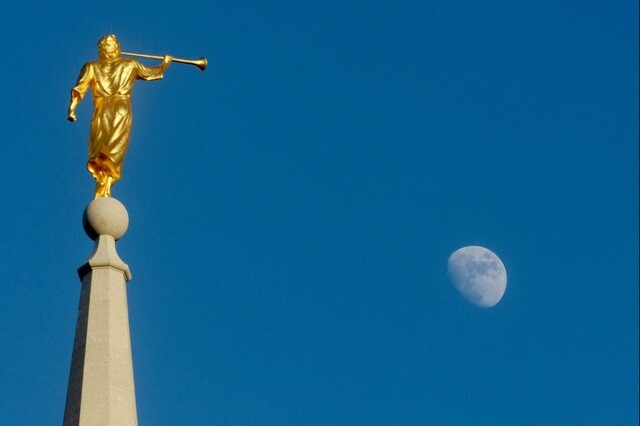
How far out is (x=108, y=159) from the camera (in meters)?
25.7

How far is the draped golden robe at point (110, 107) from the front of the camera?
25797mm

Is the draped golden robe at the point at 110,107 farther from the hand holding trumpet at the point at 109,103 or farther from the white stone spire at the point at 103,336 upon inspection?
the white stone spire at the point at 103,336

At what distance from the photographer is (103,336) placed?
936 inches

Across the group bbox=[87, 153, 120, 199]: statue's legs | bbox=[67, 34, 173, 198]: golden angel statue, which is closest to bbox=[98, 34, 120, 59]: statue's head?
bbox=[67, 34, 173, 198]: golden angel statue

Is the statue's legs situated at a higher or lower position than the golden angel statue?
lower

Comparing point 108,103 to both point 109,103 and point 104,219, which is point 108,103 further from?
point 104,219

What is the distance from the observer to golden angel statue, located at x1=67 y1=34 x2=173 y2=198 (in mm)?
25812

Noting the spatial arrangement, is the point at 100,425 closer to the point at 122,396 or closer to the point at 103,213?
the point at 122,396

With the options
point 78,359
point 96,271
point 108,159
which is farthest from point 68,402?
point 108,159

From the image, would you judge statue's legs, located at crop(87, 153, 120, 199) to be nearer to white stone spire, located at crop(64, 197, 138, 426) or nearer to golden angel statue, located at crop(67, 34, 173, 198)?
golden angel statue, located at crop(67, 34, 173, 198)

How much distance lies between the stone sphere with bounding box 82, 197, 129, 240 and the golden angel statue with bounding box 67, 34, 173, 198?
1.87 ft

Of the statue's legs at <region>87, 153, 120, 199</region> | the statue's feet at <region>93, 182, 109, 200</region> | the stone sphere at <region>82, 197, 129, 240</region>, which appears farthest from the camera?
the statue's feet at <region>93, 182, 109, 200</region>

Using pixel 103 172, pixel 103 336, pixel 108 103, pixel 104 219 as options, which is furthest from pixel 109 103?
pixel 103 336

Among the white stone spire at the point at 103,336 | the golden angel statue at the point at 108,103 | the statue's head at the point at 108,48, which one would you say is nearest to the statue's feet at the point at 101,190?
the golden angel statue at the point at 108,103
